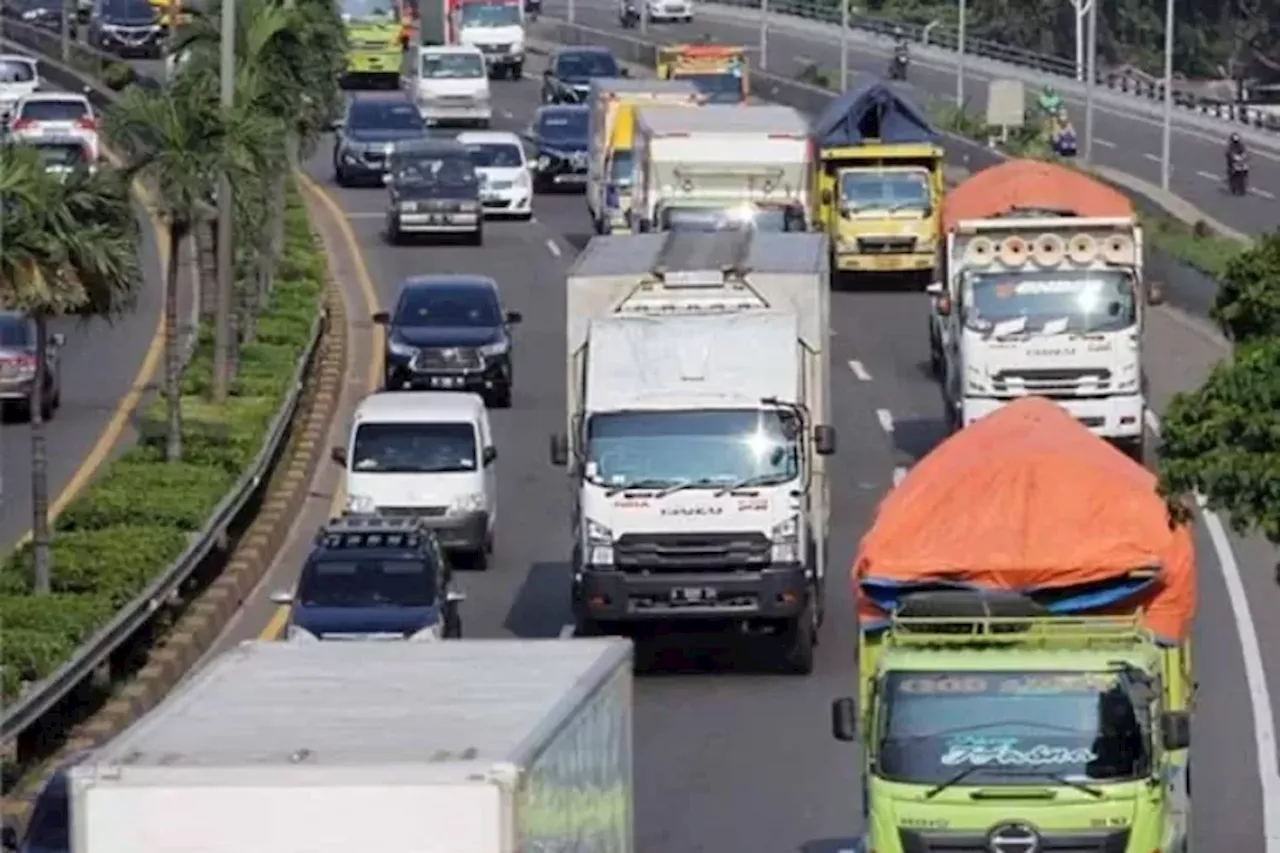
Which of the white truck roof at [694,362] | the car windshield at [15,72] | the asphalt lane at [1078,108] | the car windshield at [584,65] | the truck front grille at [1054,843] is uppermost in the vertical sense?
the white truck roof at [694,362]

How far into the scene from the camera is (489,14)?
88.6 meters

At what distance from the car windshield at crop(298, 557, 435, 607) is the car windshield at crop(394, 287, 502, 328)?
566 inches

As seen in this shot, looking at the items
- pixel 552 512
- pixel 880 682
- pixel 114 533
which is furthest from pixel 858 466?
pixel 880 682

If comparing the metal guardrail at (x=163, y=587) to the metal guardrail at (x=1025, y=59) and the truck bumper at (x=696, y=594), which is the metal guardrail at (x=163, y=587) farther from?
the metal guardrail at (x=1025, y=59)

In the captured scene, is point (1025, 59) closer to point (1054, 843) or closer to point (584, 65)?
point (584, 65)

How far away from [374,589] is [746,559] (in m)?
3.03

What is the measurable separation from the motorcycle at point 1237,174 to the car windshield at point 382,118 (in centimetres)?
1646

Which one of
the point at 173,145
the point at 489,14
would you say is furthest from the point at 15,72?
the point at 173,145

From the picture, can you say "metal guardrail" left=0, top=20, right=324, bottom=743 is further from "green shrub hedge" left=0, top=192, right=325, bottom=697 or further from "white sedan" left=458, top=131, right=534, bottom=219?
"white sedan" left=458, top=131, right=534, bottom=219

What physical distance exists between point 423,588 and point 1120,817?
34.9ft

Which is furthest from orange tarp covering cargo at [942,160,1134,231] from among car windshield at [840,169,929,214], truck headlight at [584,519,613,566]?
truck headlight at [584,519,613,566]

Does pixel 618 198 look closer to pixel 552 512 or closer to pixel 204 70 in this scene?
pixel 204 70

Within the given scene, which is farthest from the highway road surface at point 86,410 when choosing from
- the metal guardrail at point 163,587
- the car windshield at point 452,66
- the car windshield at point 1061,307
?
the car windshield at point 452,66

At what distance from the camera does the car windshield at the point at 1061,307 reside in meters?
37.7
